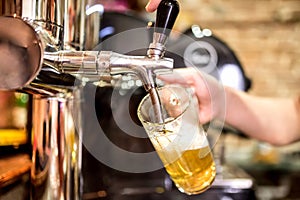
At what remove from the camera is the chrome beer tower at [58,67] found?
0.39 m

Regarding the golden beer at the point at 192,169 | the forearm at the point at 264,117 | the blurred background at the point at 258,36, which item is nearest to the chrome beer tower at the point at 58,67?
the golden beer at the point at 192,169

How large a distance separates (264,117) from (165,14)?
76 centimetres

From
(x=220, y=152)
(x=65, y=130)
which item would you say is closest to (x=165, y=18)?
(x=65, y=130)

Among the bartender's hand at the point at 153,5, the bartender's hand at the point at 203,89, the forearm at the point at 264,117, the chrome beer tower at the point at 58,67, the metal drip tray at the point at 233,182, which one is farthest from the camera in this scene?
the forearm at the point at 264,117

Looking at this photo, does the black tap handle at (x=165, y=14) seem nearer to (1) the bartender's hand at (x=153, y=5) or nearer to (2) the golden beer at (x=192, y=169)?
(1) the bartender's hand at (x=153, y=5)

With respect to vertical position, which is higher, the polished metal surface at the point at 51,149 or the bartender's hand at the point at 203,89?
the bartender's hand at the point at 203,89

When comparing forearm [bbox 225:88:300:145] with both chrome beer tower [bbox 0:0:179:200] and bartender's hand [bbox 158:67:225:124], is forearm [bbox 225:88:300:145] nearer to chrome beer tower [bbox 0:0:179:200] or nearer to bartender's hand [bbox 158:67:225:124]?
bartender's hand [bbox 158:67:225:124]

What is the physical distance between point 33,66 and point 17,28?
3 centimetres

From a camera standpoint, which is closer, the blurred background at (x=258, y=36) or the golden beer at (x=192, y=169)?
the golden beer at (x=192, y=169)

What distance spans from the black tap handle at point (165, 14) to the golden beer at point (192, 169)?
16 cm

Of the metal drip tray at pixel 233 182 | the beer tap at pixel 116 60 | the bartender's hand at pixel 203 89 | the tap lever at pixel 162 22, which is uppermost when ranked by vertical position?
the tap lever at pixel 162 22

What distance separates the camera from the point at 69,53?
1.53 ft

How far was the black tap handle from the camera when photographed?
468mm

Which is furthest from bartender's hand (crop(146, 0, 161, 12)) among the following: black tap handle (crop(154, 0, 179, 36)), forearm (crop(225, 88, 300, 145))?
forearm (crop(225, 88, 300, 145))
